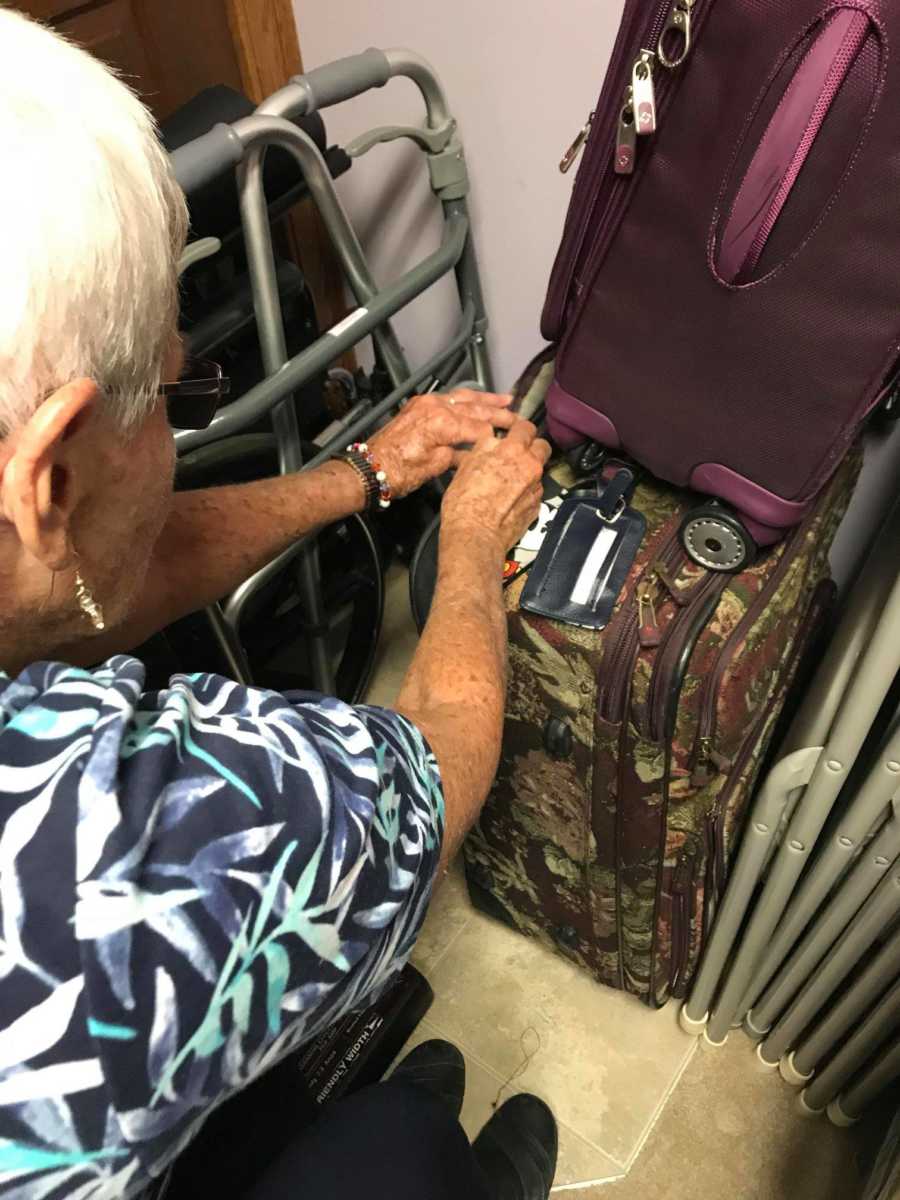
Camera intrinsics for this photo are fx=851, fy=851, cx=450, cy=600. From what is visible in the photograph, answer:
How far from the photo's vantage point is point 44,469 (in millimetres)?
451

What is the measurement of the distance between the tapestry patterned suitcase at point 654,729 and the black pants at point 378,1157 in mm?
315

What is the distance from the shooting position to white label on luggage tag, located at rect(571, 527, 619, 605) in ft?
2.59

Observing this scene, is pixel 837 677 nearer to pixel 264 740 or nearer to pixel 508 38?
pixel 264 740

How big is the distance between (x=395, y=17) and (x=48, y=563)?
1.03m

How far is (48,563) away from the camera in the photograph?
1.63ft

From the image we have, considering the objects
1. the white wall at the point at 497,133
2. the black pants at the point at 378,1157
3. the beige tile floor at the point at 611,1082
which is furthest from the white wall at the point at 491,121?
the black pants at the point at 378,1157

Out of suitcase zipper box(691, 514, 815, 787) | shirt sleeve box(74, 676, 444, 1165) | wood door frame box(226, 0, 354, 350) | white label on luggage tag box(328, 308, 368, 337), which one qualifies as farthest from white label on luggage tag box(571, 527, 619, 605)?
wood door frame box(226, 0, 354, 350)

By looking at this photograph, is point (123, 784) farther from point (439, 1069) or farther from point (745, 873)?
point (439, 1069)

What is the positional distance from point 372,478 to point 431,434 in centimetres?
8

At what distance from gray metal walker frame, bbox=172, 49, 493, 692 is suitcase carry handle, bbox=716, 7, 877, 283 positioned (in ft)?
1.67

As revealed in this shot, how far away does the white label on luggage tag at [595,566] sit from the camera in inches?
31.0

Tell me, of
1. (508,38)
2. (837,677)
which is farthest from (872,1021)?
(508,38)

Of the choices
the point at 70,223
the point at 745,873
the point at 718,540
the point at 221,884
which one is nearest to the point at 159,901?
the point at 221,884

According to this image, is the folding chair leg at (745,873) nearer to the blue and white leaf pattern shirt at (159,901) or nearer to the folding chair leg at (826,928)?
the folding chair leg at (826,928)
